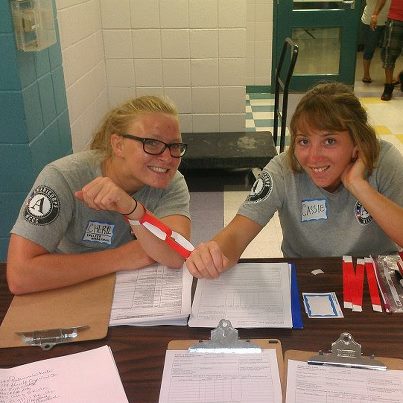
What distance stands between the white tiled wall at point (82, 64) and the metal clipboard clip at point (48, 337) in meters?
1.84

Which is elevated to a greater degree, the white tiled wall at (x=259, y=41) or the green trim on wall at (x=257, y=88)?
the white tiled wall at (x=259, y=41)

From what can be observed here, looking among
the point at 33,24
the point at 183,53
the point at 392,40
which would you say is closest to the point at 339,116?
the point at 33,24

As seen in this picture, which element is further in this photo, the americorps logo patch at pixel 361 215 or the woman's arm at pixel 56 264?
Result: the americorps logo patch at pixel 361 215

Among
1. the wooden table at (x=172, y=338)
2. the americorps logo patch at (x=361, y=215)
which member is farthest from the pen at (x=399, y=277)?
the americorps logo patch at (x=361, y=215)

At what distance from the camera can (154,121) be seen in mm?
1521

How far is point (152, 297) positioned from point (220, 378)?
1.07 ft

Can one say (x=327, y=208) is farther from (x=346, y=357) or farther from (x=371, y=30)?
(x=371, y=30)

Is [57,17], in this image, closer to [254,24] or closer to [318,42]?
[254,24]

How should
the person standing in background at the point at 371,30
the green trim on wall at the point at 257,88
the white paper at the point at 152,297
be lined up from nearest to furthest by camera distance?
the white paper at the point at 152,297
the person standing in background at the point at 371,30
the green trim on wall at the point at 257,88

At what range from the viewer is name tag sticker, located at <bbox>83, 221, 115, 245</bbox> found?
1584 millimetres

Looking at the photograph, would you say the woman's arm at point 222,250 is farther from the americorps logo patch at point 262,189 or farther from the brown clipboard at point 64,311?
the brown clipboard at point 64,311

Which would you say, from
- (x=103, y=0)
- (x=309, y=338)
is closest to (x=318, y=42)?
(x=103, y=0)

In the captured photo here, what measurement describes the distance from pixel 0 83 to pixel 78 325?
1.24 m

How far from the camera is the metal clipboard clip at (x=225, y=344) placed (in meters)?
1.10
